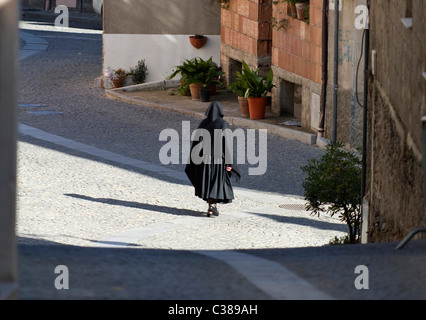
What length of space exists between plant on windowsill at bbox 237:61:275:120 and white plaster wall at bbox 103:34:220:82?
4.24 m

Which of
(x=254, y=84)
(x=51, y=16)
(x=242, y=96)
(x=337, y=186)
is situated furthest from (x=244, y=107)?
(x=51, y=16)

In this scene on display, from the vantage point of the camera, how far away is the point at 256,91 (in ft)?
66.1

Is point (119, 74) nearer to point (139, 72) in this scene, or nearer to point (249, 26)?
point (139, 72)

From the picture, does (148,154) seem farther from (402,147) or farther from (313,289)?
(313,289)

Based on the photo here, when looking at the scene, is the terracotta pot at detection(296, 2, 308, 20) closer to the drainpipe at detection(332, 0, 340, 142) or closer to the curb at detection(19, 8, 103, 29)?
the drainpipe at detection(332, 0, 340, 142)

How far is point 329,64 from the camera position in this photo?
18109 mm

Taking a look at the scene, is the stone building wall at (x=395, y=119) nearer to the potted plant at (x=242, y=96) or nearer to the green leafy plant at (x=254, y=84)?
the green leafy plant at (x=254, y=84)

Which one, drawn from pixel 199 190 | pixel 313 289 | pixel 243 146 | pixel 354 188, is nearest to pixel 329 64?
pixel 243 146

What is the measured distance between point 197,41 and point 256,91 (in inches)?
177

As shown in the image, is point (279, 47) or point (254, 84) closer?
point (254, 84)

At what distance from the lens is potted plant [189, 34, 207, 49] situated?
79.2 feet

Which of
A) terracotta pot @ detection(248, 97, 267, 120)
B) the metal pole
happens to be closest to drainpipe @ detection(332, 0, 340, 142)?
terracotta pot @ detection(248, 97, 267, 120)

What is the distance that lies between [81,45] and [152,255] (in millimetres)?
25427

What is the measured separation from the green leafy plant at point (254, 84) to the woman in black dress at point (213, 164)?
6685 mm
